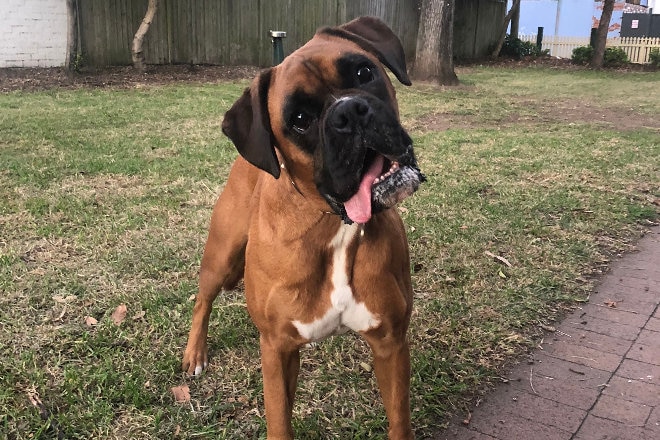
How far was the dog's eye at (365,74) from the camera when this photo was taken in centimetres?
224

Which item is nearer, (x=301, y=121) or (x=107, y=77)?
(x=301, y=121)

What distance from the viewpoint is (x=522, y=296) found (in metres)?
4.05

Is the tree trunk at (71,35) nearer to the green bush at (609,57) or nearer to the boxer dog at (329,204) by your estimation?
the boxer dog at (329,204)

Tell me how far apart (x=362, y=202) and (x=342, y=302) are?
0.45 m

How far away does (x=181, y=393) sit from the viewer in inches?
123

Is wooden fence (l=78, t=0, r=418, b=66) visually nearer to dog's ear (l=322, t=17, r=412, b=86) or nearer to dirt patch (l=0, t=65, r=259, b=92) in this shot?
dirt patch (l=0, t=65, r=259, b=92)

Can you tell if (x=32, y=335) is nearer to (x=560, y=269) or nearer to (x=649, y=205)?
(x=560, y=269)

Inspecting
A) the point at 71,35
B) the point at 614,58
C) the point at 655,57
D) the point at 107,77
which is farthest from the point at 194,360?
the point at 655,57

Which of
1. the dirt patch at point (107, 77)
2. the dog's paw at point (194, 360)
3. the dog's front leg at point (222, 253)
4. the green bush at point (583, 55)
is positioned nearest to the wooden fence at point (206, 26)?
the dirt patch at point (107, 77)

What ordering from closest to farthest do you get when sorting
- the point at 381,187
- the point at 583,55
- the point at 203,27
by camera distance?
the point at 381,187
the point at 203,27
the point at 583,55

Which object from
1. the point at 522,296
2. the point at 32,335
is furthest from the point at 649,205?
the point at 32,335

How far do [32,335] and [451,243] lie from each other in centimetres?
295

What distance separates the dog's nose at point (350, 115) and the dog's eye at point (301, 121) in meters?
0.17

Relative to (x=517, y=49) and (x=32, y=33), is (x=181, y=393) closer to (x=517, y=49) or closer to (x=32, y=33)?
(x=32, y=33)
